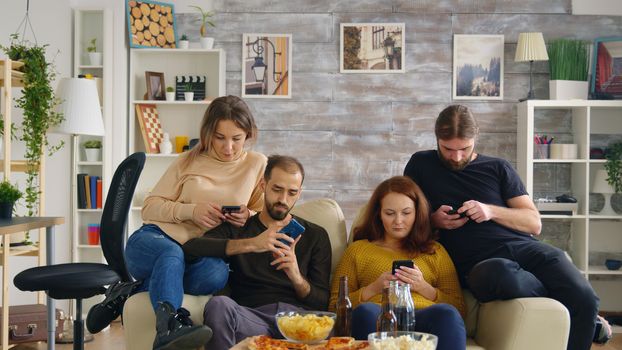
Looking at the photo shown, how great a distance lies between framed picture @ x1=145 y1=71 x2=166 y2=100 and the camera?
6172 mm

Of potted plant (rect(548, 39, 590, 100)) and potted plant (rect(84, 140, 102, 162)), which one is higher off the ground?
potted plant (rect(548, 39, 590, 100))

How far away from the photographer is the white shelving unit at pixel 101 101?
19.9 feet

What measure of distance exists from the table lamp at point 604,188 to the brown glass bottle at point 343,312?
354cm

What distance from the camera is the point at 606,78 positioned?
609 cm

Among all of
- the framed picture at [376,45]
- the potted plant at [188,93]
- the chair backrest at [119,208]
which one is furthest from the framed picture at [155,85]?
the chair backrest at [119,208]

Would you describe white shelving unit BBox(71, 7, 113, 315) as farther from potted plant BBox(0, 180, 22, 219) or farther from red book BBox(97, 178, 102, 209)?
potted plant BBox(0, 180, 22, 219)

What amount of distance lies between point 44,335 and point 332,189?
232cm

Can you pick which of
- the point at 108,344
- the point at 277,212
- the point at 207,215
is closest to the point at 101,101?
the point at 108,344

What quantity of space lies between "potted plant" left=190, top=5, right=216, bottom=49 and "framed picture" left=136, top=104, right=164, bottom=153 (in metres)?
0.62

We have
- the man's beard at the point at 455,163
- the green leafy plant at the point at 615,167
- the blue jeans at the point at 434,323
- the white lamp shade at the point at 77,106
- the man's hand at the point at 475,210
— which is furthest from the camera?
the green leafy plant at the point at 615,167

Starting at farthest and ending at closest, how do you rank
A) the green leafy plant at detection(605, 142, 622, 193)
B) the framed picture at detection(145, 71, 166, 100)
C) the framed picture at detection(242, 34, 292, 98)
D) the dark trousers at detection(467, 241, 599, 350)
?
1. the framed picture at detection(242, 34, 292, 98)
2. the framed picture at detection(145, 71, 166, 100)
3. the green leafy plant at detection(605, 142, 622, 193)
4. the dark trousers at detection(467, 241, 599, 350)

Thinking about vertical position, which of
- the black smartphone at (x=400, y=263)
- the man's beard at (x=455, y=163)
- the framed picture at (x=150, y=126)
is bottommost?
the black smartphone at (x=400, y=263)

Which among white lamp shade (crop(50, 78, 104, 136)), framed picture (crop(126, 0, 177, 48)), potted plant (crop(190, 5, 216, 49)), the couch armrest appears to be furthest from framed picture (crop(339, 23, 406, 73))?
the couch armrest

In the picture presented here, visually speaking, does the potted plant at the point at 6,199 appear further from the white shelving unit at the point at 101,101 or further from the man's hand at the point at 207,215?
the man's hand at the point at 207,215
